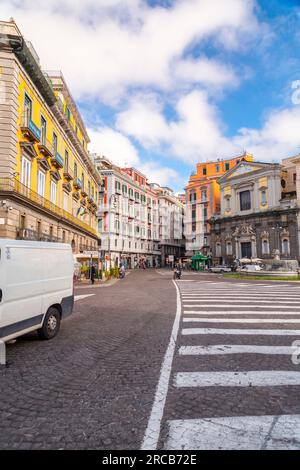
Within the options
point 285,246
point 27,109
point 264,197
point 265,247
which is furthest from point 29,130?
point 264,197

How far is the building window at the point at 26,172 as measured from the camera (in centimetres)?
2148

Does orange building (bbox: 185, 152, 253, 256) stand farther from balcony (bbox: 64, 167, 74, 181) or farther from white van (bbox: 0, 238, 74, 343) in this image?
white van (bbox: 0, 238, 74, 343)

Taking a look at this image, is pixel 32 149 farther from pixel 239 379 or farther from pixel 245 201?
pixel 245 201

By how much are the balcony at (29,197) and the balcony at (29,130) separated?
3.74m

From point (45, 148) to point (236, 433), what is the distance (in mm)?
24378

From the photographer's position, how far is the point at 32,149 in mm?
21938

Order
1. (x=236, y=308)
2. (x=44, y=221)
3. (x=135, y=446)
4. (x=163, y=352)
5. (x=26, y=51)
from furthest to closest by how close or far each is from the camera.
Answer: (x=44, y=221) < (x=26, y=51) < (x=236, y=308) < (x=163, y=352) < (x=135, y=446)

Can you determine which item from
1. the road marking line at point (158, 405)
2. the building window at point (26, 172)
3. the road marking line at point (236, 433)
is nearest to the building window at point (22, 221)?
the building window at point (26, 172)

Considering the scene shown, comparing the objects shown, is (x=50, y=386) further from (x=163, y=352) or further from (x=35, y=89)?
(x=35, y=89)

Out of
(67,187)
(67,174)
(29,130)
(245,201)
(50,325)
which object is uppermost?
(245,201)

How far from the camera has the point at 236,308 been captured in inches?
445

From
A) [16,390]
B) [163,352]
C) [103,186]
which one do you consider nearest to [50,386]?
[16,390]

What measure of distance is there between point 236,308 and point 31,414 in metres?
8.98

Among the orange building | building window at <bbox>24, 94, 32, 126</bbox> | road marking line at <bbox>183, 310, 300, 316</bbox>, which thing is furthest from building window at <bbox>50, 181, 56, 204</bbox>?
the orange building
